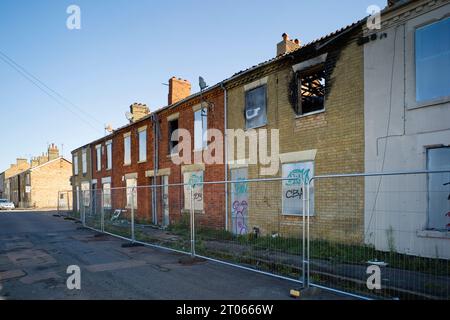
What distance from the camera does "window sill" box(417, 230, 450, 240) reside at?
6.66m

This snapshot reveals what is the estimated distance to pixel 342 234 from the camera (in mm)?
8203

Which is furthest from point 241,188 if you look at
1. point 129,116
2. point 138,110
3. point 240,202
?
point 138,110

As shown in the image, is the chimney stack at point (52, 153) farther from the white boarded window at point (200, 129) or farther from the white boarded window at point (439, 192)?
the white boarded window at point (439, 192)

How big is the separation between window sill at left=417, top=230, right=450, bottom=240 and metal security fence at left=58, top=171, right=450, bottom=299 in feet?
0.06

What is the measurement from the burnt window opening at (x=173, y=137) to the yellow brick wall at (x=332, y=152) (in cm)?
675

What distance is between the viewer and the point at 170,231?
14023 millimetres

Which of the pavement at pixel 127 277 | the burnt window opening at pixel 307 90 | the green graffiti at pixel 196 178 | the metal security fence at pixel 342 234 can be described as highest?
the burnt window opening at pixel 307 90

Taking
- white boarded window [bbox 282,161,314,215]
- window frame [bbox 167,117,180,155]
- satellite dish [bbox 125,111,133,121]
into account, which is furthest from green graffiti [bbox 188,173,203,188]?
satellite dish [bbox 125,111,133,121]

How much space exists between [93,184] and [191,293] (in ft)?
75.5

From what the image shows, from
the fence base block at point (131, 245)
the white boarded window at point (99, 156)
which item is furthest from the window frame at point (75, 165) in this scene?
the fence base block at point (131, 245)

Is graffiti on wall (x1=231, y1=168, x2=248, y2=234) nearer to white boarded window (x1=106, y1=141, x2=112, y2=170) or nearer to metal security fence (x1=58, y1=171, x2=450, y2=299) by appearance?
metal security fence (x1=58, y1=171, x2=450, y2=299)

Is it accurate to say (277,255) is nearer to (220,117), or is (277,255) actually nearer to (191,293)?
(191,293)

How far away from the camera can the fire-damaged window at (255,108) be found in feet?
38.5
